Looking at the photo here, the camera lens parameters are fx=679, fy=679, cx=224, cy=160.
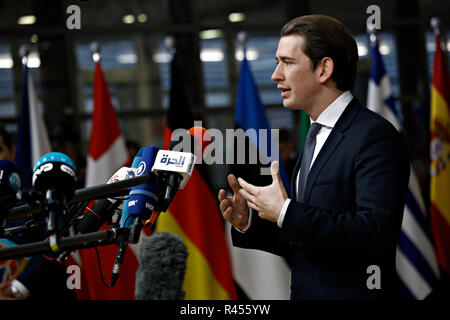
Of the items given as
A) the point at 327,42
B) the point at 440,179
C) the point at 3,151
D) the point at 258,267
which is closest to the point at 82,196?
the point at 327,42

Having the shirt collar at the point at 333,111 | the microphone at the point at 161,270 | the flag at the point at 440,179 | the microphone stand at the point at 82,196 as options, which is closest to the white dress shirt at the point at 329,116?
the shirt collar at the point at 333,111

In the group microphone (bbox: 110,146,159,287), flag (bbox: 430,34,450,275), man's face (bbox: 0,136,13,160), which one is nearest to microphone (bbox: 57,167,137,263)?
microphone (bbox: 110,146,159,287)

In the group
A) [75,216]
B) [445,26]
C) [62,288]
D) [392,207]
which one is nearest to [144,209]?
[75,216]

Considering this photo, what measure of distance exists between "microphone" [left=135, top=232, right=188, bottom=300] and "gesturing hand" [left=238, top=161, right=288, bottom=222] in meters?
1.09

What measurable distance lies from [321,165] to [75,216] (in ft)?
2.24

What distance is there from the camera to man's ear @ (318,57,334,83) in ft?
6.33

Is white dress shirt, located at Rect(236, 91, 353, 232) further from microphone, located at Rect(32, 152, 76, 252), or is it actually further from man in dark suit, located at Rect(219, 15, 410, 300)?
A: microphone, located at Rect(32, 152, 76, 252)

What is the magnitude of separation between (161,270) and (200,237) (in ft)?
6.49

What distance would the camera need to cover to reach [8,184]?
146 centimetres

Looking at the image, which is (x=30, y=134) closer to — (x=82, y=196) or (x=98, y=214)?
(x=98, y=214)

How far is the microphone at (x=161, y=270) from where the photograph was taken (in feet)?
9.18

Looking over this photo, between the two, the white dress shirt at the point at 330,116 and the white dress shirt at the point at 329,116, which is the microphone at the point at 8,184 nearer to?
the white dress shirt at the point at 329,116
